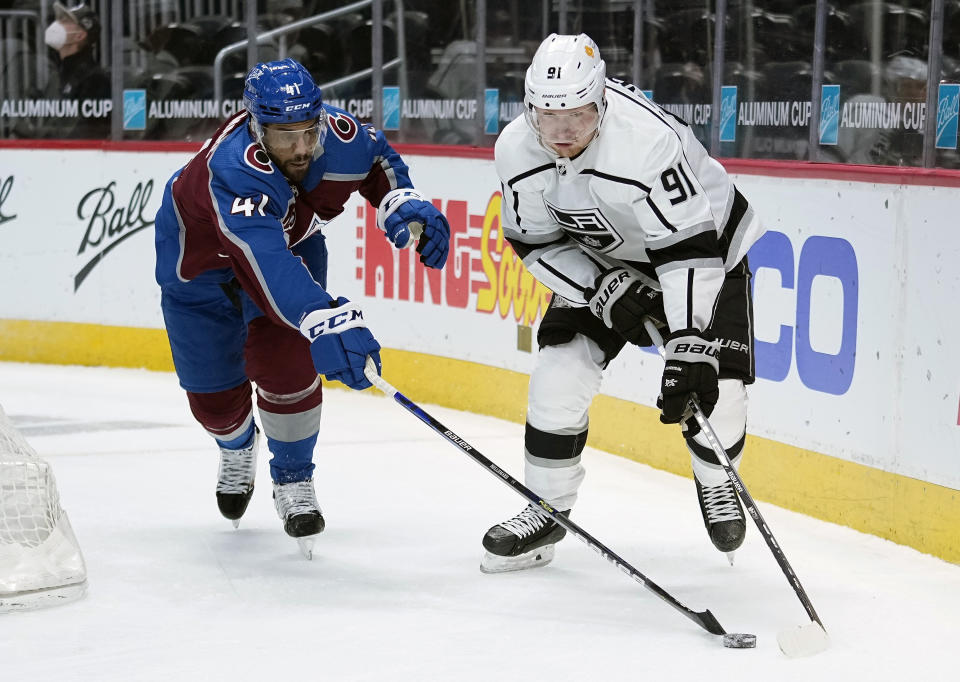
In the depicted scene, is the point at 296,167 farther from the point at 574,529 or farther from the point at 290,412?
the point at 574,529

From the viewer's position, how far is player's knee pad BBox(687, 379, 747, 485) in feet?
10.9

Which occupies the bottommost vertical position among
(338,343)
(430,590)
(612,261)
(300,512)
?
(430,590)

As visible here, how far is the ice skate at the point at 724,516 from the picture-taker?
3371 millimetres

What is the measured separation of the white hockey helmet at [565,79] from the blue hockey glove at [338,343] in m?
0.59

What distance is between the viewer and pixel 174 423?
17.8 ft

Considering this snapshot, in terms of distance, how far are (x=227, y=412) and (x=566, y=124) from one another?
1263 mm

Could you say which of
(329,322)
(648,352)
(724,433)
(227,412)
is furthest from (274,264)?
(648,352)

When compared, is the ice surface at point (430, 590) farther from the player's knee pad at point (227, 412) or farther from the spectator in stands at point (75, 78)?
the spectator in stands at point (75, 78)

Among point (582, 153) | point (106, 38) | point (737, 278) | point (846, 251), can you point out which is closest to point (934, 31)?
point (846, 251)

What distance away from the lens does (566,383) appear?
3.33 metres

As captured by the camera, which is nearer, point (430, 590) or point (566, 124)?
point (566, 124)

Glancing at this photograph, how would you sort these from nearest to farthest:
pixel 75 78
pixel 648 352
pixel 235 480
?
pixel 235 480
pixel 648 352
pixel 75 78

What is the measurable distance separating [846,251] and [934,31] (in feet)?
2.03

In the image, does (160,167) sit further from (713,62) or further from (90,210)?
(713,62)
